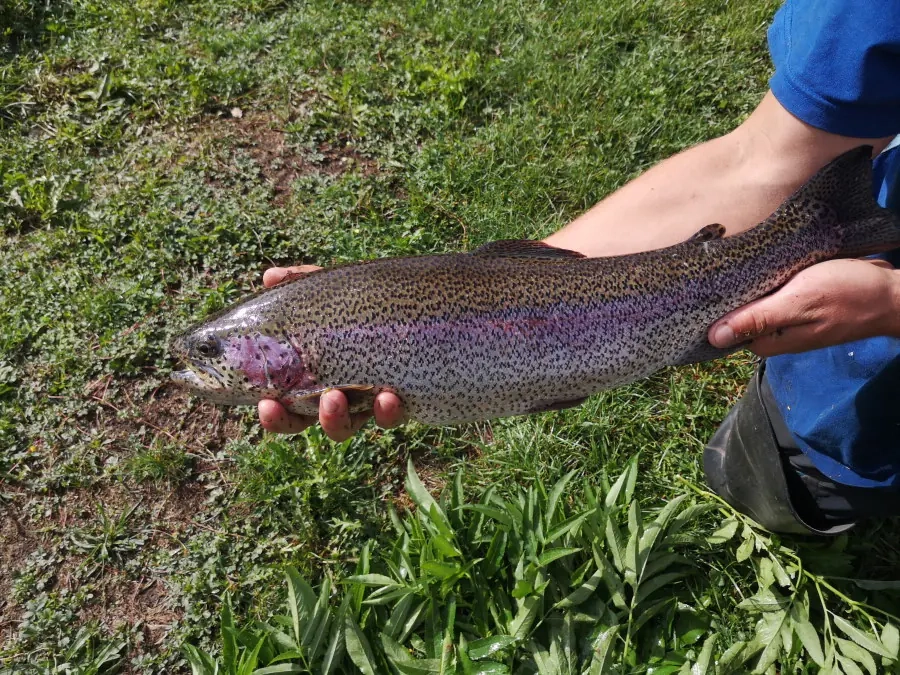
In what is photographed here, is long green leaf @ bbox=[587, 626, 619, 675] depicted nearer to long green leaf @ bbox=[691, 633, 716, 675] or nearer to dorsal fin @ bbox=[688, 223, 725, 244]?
long green leaf @ bbox=[691, 633, 716, 675]

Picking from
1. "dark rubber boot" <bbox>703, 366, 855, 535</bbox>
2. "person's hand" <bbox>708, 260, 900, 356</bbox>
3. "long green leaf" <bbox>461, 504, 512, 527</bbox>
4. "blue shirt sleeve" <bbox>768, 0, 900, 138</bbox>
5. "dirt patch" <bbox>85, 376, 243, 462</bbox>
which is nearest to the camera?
"blue shirt sleeve" <bbox>768, 0, 900, 138</bbox>

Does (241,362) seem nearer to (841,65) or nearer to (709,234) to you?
(709,234)

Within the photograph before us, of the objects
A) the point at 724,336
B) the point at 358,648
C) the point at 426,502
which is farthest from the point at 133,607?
the point at 724,336

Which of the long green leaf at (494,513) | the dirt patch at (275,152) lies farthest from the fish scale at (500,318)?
the dirt patch at (275,152)

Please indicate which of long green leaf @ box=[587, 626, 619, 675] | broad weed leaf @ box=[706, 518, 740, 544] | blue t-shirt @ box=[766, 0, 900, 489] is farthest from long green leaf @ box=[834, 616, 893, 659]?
long green leaf @ box=[587, 626, 619, 675]

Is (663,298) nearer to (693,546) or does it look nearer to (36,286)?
(693,546)

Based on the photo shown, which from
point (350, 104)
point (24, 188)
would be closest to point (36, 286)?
point (24, 188)
